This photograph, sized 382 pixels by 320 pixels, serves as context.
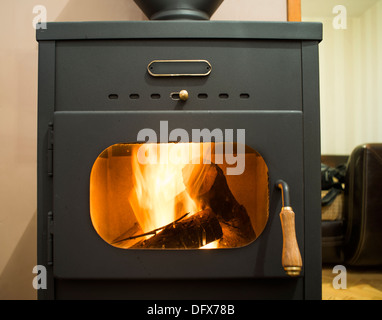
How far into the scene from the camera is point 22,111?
2.74 ft

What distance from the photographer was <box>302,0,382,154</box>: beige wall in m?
2.41

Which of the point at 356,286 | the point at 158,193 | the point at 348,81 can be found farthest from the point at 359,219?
the point at 348,81

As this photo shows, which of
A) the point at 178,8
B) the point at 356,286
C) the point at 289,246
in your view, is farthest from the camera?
the point at 356,286

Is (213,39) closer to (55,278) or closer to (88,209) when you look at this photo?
(88,209)

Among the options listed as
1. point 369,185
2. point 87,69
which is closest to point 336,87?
point 369,185

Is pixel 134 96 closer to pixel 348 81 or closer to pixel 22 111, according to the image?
pixel 22 111

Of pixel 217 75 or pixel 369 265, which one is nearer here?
pixel 217 75

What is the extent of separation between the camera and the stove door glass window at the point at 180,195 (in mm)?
616

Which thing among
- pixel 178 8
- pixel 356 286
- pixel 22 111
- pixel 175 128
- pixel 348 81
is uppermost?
pixel 348 81

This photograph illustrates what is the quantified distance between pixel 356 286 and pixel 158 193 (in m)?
0.86

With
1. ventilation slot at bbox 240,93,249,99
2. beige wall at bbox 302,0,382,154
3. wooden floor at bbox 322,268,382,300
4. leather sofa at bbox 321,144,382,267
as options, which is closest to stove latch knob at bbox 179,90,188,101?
ventilation slot at bbox 240,93,249,99

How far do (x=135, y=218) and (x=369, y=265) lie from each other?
1.08 m

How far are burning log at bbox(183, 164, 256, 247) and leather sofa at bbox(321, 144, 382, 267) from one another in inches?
29.7

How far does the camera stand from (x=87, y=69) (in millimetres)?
551
